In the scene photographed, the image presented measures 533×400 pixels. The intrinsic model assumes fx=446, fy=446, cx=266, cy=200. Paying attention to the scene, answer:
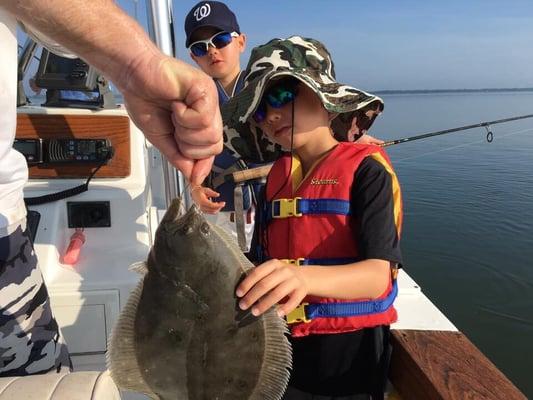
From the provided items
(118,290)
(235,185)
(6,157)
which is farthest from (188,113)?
(235,185)

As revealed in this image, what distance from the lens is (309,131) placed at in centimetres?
244

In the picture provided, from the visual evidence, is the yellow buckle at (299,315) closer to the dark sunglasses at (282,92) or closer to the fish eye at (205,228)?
the fish eye at (205,228)

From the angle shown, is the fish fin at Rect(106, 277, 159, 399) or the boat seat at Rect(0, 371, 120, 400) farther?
the fish fin at Rect(106, 277, 159, 399)

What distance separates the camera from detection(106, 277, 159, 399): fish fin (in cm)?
160

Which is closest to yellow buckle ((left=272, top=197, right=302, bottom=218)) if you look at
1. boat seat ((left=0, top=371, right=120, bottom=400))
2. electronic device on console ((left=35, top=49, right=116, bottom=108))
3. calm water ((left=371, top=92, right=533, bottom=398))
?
boat seat ((left=0, top=371, right=120, bottom=400))

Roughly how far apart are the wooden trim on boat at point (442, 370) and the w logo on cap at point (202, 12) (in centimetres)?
338

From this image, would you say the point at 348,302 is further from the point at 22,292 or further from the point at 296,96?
the point at 22,292

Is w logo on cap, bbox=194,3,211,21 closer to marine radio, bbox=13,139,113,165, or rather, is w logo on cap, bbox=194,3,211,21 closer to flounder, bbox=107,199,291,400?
marine radio, bbox=13,139,113,165

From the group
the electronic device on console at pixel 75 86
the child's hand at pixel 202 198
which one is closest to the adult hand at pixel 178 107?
the child's hand at pixel 202 198

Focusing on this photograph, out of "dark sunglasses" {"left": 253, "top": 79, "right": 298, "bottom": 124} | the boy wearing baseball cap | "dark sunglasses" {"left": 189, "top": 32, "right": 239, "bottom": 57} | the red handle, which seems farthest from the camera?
"dark sunglasses" {"left": 189, "top": 32, "right": 239, "bottom": 57}

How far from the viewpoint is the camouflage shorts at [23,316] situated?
196 centimetres


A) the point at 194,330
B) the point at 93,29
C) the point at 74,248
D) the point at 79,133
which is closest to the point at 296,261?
the point at 194,330

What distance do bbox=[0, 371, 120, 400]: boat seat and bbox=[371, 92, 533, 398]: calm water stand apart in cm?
498

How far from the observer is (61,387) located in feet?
4.83
